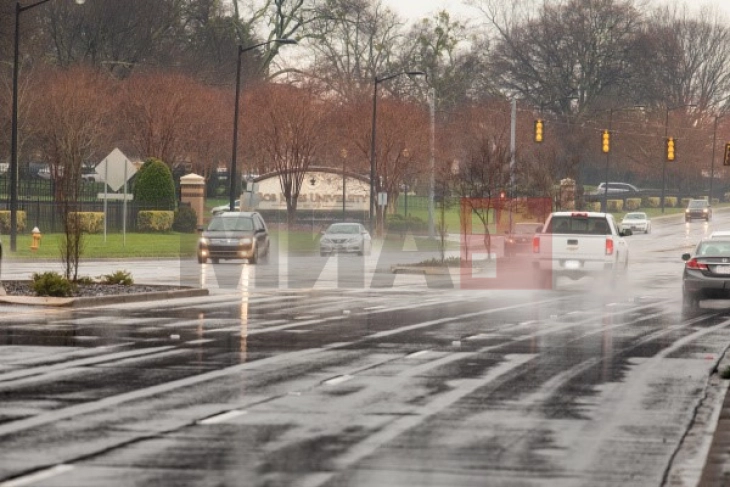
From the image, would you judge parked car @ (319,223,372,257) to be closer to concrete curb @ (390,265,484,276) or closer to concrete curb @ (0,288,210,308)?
concrete curb @ (390,265,484,276)

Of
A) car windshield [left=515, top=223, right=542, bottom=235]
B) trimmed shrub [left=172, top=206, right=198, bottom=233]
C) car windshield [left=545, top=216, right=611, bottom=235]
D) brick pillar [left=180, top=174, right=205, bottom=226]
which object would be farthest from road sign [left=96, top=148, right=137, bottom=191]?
car windshield [left=545, top=216, right=611, bottom=235]

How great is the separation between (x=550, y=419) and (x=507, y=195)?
51.4 metres

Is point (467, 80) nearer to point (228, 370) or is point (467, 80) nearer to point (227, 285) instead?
point (227, 285)

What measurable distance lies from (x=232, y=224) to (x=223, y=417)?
34.8 m

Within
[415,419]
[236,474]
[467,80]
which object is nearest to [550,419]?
[415,419]

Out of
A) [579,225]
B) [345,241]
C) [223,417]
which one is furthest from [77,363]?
[345,241]

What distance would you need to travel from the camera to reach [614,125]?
393 feet

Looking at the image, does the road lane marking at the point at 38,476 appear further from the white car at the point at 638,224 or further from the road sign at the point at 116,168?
the white car at the point at 638,224

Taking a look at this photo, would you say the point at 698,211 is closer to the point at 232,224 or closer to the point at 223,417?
the point at 232,224

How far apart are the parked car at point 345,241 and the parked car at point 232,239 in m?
8.13

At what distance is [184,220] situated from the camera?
67.4m

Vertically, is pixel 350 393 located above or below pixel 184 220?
below

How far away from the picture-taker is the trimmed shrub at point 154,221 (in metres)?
65.0

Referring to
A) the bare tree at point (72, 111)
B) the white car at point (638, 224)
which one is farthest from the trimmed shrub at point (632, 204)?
the bare tree at point (72, 111)
